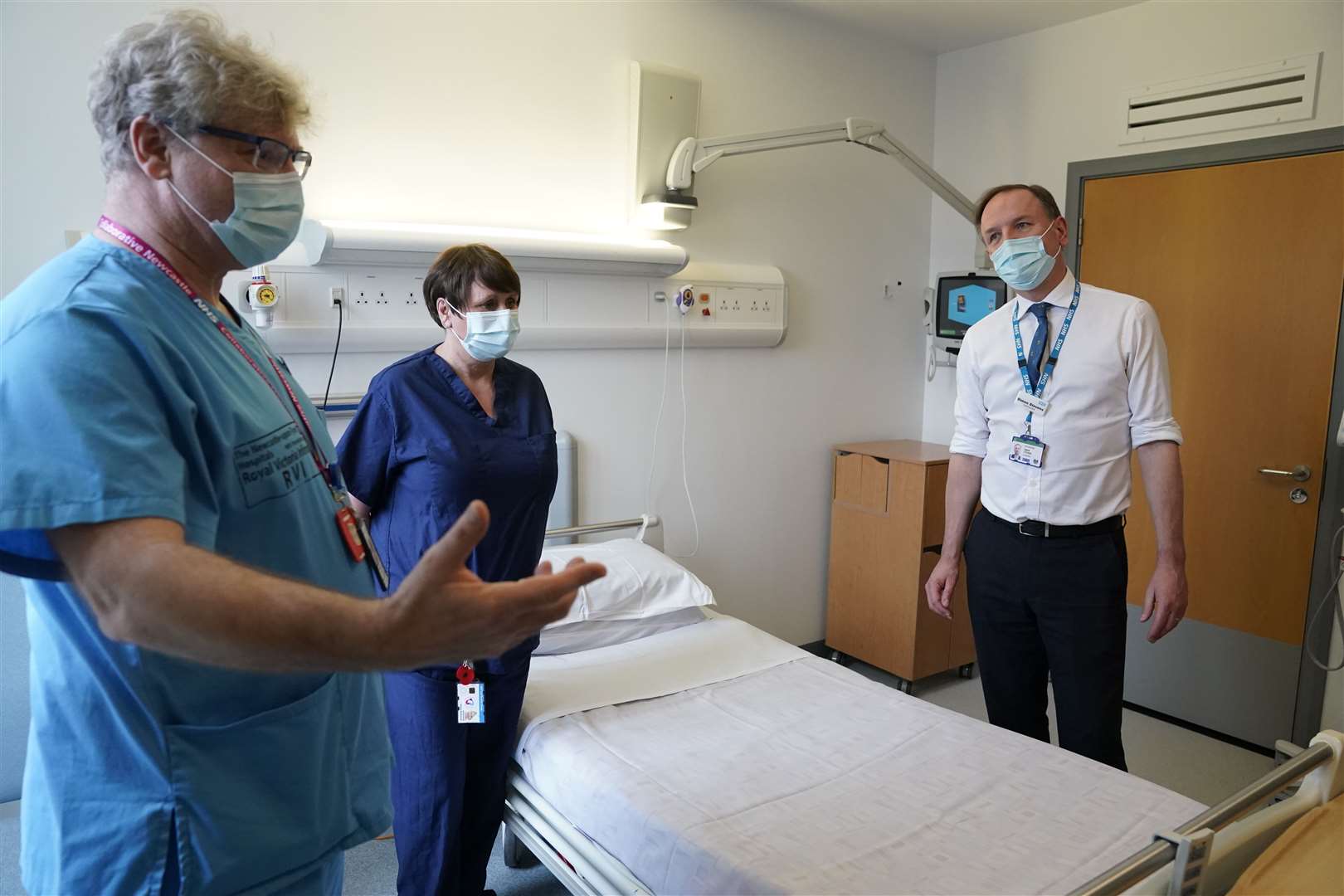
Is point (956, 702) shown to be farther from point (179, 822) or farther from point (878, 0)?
point (179, 822)

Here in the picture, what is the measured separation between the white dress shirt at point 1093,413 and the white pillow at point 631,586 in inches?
41.1

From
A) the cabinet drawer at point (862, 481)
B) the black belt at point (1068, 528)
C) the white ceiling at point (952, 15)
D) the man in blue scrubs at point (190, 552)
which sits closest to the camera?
the man in blue scrubs at point (190, 552)

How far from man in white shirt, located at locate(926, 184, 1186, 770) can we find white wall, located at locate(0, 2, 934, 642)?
53.8 inches

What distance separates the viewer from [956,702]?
3574mm

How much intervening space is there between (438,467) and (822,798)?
3.60 feet

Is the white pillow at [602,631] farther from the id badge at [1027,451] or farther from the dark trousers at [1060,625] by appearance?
the id badge at [1027,451]

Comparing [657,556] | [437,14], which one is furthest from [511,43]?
[657,556]

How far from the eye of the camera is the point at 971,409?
245cm

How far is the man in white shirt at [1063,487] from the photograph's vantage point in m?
2.12

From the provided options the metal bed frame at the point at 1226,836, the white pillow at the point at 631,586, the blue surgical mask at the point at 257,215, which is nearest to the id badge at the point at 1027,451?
the metal bed frame at the point at 1226,836

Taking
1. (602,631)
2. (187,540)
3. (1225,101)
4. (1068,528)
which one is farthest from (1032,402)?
(187,540)

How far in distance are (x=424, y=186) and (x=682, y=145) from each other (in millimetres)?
910

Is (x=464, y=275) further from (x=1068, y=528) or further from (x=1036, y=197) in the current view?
(x=1068, y=528)

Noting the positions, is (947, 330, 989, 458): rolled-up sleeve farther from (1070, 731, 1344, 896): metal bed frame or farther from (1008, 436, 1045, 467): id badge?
(1070, 731, 1344, 896): metal bed frame
